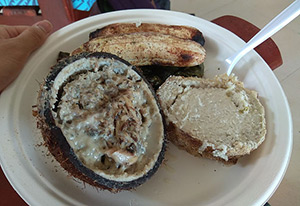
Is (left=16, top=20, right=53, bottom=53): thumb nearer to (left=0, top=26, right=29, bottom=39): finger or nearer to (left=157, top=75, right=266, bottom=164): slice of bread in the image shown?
(left=0, top=26, right=29, bottom=39): finger

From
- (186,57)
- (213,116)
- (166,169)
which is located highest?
(186,57)

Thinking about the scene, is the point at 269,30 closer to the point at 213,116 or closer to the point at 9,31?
the point at 213,116

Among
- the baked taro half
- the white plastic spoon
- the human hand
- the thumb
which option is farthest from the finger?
the white plastic spoon

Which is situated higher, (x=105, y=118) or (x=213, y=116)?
(x=105, y=118)

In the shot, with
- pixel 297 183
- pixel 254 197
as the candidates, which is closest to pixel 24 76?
pixel 254 197

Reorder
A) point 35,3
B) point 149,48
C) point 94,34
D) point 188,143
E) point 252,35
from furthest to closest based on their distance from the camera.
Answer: point 35,3, point 252,35, point 94,34, point 149,48, point 188,143

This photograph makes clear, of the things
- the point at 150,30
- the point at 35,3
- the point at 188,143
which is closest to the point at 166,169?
the point at 188,143
